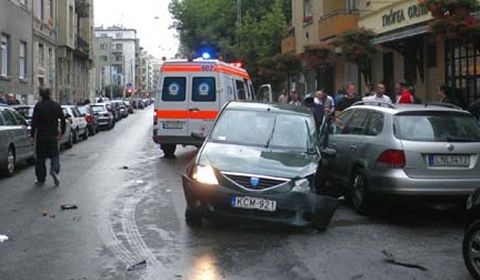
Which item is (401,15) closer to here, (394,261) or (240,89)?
(240,89)

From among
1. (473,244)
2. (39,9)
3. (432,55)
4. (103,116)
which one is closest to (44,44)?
(39,9)

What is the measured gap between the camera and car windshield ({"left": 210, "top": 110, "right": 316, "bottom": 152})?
937 centimetres

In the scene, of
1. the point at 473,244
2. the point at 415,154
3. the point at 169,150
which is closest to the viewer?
the point at 473,244

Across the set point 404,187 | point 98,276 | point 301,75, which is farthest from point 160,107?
point 301,75

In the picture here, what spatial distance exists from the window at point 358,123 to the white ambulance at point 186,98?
754cm

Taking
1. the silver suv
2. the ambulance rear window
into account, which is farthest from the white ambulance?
the silver suv

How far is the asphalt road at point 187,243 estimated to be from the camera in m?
6.52

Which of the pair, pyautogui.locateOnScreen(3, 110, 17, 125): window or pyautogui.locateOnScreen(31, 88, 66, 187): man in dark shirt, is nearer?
pyautogui.locateOnScreen(31, 88, 66, 187): man in dark shirt

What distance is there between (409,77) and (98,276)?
18428 millimetres

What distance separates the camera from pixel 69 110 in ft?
83.8

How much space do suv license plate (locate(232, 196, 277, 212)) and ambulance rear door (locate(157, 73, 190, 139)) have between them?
10199 mm

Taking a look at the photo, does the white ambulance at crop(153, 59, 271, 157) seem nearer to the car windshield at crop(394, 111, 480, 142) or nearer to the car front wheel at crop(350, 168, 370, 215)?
the car front wheel at crop(350, 168, 370, 215)

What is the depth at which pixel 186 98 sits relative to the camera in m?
18.1

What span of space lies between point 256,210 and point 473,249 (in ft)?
8.61
